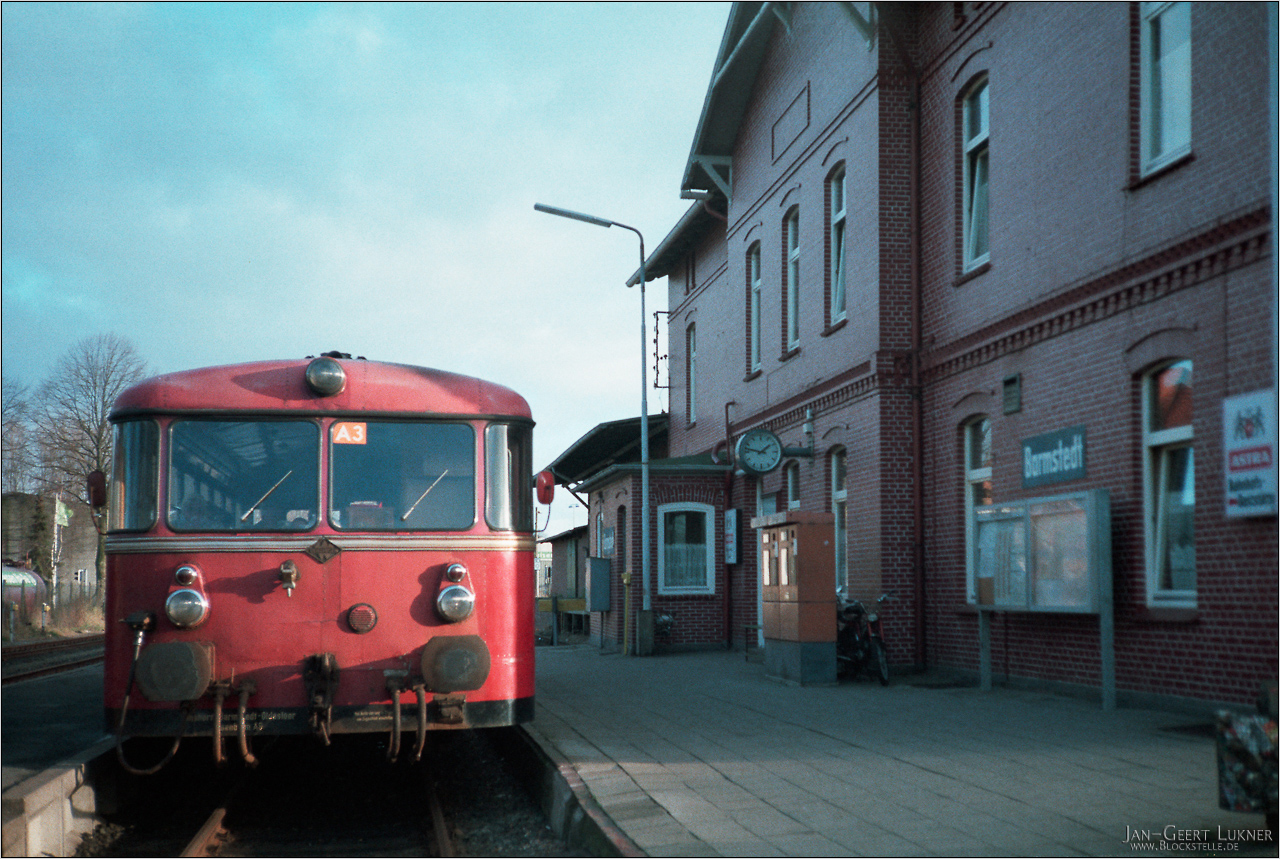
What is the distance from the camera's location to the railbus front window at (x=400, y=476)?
8.01m

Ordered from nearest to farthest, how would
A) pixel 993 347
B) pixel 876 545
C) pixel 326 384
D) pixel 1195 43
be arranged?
pixel 326 384, pixel 1195 43, pixel 993 347, pixel 876 545

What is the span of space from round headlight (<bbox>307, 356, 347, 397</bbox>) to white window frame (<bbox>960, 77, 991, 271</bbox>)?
8997 mm

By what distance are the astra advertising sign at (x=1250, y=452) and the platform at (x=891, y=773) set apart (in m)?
1.85

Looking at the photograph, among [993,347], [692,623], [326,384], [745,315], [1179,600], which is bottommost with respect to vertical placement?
[692,623]

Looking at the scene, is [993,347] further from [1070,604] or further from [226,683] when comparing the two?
[226,683]

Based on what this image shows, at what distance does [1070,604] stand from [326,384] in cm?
744

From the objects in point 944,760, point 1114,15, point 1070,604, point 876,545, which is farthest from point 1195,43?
point 876,545

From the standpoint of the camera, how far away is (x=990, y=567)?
12.9 m

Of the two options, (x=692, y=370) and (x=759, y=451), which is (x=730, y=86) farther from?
(x=759, y=451)

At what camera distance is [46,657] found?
78.7 feet

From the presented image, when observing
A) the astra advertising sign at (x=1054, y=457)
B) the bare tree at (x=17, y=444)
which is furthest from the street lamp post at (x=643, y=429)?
the bare tree at (x=17, y=444)

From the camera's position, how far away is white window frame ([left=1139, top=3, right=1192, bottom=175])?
10586 mm

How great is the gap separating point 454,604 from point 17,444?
138 ft

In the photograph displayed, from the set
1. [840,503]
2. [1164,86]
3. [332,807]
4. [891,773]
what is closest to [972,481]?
[840,503]
